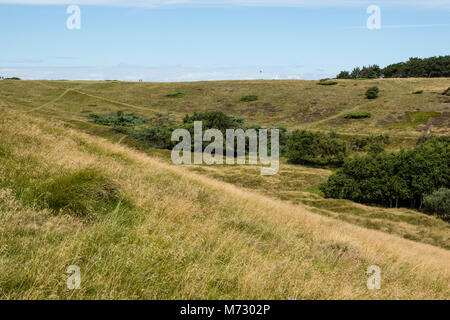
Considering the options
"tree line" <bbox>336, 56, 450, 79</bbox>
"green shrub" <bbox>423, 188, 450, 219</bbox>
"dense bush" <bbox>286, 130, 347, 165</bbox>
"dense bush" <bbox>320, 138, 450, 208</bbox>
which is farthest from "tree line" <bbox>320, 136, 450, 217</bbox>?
"tree line" <bbox>336, 56, 450, 79</bbox>

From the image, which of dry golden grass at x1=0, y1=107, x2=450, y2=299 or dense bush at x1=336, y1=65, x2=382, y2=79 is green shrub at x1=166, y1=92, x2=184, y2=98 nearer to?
dense bush at x1=336, y1=65, x2=382, y2=79

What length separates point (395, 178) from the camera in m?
40.7

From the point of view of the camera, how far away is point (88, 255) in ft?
14.3

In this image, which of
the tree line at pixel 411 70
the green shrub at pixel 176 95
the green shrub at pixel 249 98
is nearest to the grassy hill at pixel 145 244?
the green shrub at pixel 249 98

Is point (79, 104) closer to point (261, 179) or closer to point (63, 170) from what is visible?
point (261, 179)

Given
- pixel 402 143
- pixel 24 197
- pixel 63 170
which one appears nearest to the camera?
pixel 24 197

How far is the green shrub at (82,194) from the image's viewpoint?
5.87 metres

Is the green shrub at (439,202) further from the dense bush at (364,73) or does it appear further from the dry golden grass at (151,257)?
the dense bush at (364,73)

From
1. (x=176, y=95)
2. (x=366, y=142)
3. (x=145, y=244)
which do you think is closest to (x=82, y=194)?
(x=145, y=244)

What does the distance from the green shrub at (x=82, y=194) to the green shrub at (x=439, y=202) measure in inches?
1457

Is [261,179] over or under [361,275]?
under

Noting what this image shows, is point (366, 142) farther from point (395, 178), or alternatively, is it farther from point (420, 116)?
point (395, 178)
